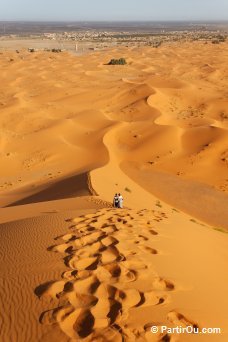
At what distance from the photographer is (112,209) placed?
9031mm

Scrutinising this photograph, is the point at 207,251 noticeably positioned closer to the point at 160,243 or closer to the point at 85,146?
the point at 160,243

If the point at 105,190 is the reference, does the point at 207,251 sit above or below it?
above

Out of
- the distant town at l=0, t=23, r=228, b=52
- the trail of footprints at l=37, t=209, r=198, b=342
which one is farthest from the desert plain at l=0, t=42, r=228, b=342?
the distant town at l=0, t=23, r=228, b=52

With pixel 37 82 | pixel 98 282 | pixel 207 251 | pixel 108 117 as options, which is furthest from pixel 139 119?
pixel 98 282

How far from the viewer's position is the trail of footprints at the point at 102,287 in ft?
14.8

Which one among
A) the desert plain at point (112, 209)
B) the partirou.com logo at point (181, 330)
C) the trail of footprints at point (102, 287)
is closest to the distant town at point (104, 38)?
the desert plain at point (112, 209)

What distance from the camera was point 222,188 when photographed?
48.2 feet

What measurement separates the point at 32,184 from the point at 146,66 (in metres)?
30.2

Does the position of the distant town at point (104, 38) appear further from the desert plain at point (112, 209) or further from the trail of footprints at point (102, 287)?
the trail of footprints at point (102, 287)

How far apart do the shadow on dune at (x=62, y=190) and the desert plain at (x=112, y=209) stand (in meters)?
0.06

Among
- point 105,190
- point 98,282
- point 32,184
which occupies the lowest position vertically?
point 32,184

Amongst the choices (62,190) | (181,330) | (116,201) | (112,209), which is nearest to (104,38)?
(62,190)

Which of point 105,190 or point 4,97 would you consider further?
point 4,97

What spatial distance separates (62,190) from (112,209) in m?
4.10
